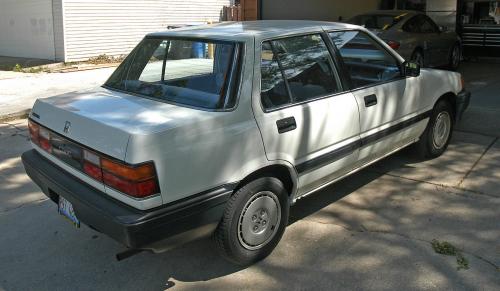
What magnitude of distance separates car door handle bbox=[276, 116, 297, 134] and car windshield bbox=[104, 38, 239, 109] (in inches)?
15.3

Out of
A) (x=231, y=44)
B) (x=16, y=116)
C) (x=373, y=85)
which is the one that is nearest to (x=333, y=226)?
(x=373, y=85)

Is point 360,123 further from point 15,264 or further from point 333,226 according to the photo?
point 15,264

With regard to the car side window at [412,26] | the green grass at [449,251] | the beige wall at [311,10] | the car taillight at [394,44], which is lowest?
the green grass at [449,251]

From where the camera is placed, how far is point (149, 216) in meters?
2.73

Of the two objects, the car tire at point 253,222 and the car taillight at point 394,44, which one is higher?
the car taillight at point 394,44

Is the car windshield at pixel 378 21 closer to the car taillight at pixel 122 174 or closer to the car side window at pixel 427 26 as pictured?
the car side window at pixel 427 26

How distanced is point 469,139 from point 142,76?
4.17 meters

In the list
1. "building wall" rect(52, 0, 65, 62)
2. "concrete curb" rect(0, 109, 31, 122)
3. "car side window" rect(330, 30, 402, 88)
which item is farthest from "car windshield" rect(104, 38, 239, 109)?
"building wall" rect(52, 0, 65, 62)

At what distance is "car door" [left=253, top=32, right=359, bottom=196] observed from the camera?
331 cm

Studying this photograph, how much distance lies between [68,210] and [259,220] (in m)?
1.27

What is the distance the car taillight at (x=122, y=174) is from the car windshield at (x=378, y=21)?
8290mm

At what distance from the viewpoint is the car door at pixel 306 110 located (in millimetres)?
3312

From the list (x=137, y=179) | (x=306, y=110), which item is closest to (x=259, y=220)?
(x=306, y=110)

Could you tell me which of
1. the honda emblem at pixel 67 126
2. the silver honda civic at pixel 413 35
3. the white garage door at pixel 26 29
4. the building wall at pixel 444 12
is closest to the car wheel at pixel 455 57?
the silver honda civic at pixel 413 35
